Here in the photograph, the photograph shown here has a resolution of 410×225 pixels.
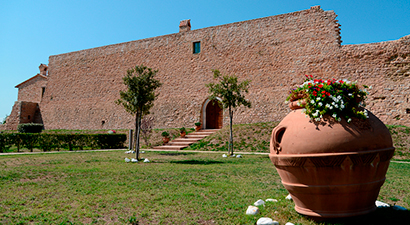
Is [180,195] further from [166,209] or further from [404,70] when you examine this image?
[404,70]

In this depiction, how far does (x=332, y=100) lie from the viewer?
3.17 metres

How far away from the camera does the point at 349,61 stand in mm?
15656

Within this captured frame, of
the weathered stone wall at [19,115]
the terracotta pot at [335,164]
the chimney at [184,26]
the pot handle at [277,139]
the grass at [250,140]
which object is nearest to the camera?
the terracotta pot at [335,164]

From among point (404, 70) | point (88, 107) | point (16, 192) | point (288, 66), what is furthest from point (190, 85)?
point (16, 192)

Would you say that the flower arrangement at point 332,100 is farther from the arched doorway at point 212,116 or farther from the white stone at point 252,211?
the arched doorway at point 212,116

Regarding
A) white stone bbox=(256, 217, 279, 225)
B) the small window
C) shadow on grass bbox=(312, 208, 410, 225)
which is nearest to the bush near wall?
the small window

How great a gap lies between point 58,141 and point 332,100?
14.6 metres

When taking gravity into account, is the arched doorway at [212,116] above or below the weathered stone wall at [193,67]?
below

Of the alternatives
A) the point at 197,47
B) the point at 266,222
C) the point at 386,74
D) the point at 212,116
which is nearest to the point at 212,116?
the point at 212,116

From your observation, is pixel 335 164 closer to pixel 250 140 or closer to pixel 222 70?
pixel 250 140

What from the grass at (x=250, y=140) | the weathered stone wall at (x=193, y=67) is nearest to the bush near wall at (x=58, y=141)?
the grass at (x=250, y=140)

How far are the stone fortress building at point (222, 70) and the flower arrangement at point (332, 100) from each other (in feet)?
45.1

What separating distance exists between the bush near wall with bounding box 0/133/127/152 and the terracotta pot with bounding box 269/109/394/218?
46.3 feet

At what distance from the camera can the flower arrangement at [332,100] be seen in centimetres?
306
